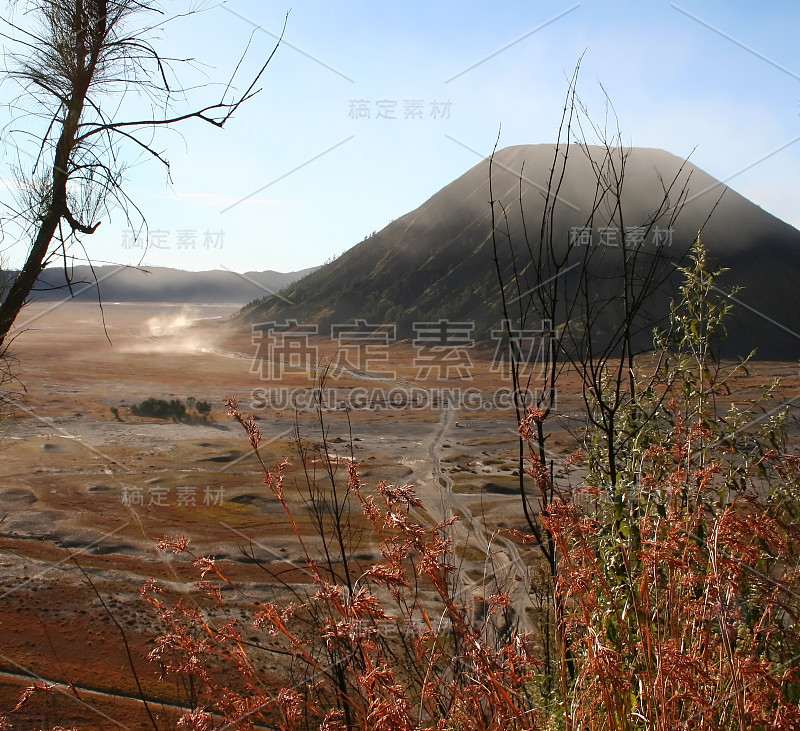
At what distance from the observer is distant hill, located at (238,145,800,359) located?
4706cm

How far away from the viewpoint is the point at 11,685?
838cm

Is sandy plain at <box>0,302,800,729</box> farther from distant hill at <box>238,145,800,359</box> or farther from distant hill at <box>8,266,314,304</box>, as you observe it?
distant hill at <box>8,266,314,304</box>

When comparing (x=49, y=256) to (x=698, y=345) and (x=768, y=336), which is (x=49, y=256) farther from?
(x=768, y=336)

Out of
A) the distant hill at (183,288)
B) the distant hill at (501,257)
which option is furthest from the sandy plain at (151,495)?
the distant hill at (183,288)

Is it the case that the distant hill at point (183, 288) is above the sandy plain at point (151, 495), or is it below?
above

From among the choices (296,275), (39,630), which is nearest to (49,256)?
(39,630)

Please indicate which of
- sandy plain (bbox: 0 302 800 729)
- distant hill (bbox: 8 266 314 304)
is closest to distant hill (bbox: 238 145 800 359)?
sandy plain (bbox: 0 302 800 729)

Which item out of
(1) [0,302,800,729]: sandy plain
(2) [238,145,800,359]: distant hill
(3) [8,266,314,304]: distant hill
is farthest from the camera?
(3) [8,266,314,304]: distant hill

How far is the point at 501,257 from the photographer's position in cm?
4459

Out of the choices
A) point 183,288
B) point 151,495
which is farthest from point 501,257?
point 183,288

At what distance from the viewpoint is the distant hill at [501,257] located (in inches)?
1853

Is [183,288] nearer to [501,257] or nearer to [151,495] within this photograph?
[501,257]

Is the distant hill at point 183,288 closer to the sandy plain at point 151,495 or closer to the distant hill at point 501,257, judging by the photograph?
the distant hill at point 501,257

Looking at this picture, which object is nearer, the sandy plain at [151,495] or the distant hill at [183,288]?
the sandy plain at [151,495]
